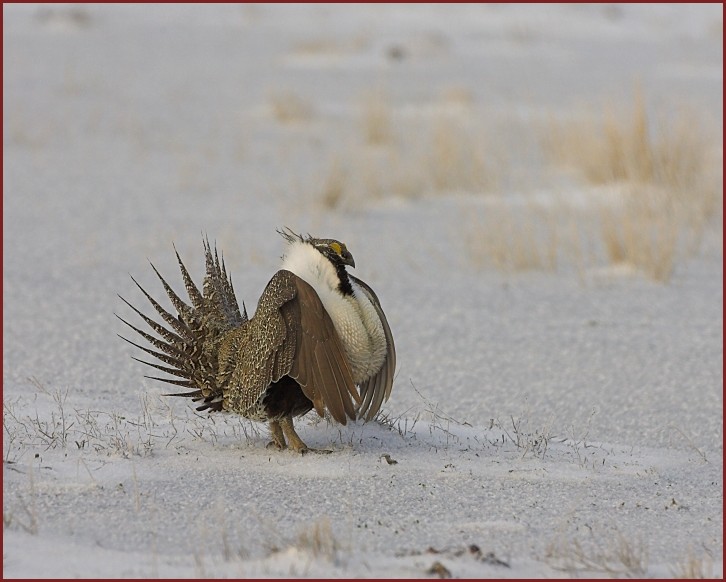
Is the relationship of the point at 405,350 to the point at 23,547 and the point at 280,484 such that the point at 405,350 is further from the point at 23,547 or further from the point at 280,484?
the point at 23,547

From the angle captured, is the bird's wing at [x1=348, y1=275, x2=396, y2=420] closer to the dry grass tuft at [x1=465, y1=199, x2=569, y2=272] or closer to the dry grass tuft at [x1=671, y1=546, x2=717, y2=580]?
the dry grass tuft at [x1=671, y1=546, x2=717, y2=580]

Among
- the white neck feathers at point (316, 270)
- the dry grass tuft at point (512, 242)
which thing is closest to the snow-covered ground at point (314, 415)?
the dry grass tuft at point (512, 242)

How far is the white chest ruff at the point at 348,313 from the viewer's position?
11.9 ft

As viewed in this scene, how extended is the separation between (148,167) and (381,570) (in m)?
8.10

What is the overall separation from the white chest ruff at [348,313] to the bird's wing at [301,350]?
0.05m

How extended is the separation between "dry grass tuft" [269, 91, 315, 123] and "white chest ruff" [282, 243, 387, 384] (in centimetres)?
887

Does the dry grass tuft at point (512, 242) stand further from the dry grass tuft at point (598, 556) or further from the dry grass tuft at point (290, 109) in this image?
the dry grass tuft at point (598, 556)

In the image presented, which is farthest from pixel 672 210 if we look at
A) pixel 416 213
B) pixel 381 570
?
pixel 381 570

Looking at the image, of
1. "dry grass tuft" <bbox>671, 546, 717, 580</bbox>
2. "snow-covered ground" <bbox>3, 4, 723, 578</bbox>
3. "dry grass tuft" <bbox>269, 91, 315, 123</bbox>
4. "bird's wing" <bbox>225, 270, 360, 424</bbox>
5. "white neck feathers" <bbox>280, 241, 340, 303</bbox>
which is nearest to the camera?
"dry grass tuft" <bbox>671, 546, 717, 580</bbox>

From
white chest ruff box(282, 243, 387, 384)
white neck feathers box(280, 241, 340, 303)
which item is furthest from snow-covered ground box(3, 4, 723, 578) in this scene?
white neck feathers box(280, 241, 340, 303)

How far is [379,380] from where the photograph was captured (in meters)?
3.85

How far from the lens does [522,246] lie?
7625mm

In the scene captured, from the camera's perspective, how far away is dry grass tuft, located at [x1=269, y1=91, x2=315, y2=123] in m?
12.4

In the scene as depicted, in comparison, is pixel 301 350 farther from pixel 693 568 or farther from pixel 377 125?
pixel 377 125
